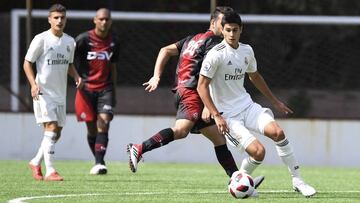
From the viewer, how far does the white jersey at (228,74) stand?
407 inches

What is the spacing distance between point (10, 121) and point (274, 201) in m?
8.61

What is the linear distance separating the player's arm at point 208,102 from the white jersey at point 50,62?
2.88m

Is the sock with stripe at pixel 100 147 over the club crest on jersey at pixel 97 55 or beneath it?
beneath

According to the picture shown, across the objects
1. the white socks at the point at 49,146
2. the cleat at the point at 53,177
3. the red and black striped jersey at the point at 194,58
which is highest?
the red and black striped jersey at the point at 194,58

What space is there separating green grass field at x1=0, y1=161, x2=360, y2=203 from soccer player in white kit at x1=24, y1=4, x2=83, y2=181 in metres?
0.45

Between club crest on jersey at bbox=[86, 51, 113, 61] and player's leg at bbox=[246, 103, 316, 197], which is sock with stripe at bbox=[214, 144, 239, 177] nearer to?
player's leg at bbox=[246, 103, 316, 197]

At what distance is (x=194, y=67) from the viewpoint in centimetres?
1127

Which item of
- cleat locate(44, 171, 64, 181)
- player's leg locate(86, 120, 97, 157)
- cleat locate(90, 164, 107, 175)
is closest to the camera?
cleat locate(44, 171, 64, 181)

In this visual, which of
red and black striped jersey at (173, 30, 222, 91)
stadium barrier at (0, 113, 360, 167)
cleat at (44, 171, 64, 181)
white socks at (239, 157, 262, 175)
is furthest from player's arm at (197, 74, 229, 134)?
stadium barrier at (0, 113, 360, 167)

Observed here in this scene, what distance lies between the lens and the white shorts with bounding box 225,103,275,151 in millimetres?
10258

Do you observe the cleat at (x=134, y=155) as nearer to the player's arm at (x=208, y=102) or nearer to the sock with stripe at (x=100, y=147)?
the player's arm at (x=208, y=102)

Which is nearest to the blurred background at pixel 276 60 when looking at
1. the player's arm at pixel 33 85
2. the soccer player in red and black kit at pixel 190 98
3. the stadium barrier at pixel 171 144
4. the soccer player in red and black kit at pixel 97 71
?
the stadium barrier at pixel 171 144

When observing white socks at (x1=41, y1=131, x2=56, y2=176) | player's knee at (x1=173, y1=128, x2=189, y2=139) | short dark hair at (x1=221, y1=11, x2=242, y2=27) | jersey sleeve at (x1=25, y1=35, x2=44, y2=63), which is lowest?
white socks at (x1=41, y1=131, x2=56, y2=176)

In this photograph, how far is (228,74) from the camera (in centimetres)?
1045
